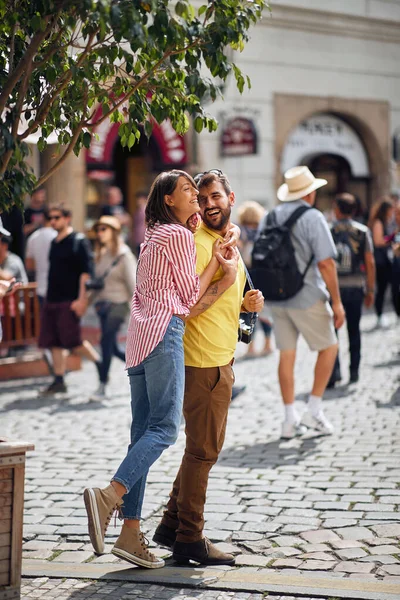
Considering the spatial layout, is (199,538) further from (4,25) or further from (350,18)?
(350,18)

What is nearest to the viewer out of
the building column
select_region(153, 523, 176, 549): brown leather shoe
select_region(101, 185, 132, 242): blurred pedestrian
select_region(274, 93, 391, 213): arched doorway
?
select_region(153, 523, 176, 549): brown leather shoe

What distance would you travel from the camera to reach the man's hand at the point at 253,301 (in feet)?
17.4

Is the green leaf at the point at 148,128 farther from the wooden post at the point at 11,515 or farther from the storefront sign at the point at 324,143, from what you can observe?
the storefront sign at the point at 324,143

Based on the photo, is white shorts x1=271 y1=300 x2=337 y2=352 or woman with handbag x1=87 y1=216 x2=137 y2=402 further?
woman with handbag x1=87 y1=216 x2=137 y2=402

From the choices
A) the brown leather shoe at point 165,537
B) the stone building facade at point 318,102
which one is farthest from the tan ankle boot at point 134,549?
the stone building facade at point 318,102

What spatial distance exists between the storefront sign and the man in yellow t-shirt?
15.8 metres

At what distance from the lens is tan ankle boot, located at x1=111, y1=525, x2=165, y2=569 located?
4.84 m

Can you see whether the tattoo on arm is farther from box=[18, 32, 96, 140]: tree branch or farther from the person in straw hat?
the person in straw hat

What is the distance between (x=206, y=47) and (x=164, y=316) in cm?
118

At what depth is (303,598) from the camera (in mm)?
4441

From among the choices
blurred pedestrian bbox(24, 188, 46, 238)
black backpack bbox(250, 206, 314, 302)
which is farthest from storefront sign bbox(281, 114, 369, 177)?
black backpack bbox(250, 206, 314, 302)

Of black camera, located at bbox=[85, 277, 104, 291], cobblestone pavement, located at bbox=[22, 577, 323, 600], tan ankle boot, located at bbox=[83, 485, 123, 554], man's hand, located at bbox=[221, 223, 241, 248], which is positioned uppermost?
man's hand, located at bbox=[221, 223, 241, 248]

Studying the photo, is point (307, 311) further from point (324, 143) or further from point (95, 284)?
point (324, 143)

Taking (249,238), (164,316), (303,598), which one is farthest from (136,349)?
(249,238)
